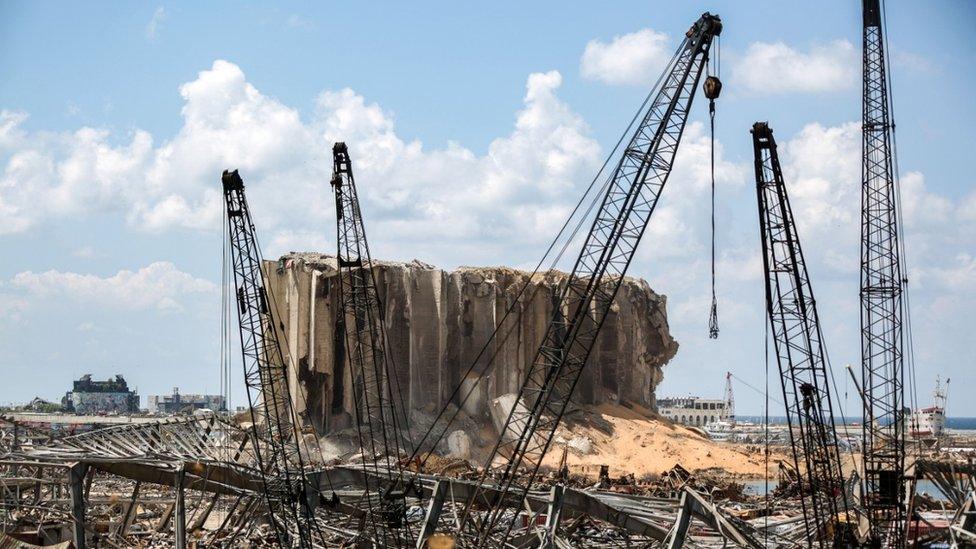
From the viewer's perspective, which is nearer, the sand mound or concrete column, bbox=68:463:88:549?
concrete column, bbox=68:463:88:549

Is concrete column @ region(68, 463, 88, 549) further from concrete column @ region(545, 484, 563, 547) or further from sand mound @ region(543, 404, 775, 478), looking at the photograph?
sand mound @ region(543, 404, 775, 478)

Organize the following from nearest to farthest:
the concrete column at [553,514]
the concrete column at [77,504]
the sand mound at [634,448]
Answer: the concrete column at [553,514]
the concrete column at [77,504]
the sand mound at [634,448]

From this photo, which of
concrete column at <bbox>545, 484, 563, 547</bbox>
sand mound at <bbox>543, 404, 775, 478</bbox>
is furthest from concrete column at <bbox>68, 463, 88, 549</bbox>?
sand mound at <bbox>543, 404, 775, 478</bbox>

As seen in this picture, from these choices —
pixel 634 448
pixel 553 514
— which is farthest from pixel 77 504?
pixel 634 448

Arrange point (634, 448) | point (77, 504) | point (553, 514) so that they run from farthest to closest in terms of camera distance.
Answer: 1. point (634, 448)
2. point (77, 504)
3. point (553, 514)

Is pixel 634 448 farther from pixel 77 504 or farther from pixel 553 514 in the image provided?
pixel 77 504

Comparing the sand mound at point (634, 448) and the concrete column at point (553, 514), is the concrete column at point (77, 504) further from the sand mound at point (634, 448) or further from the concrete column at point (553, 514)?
the sand mound at point (634, 448)

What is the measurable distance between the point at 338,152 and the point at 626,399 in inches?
2809

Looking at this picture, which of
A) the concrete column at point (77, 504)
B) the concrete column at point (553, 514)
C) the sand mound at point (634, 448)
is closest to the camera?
the concrete column at point (553, 514)

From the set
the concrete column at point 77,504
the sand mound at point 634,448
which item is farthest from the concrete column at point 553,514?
the sand mound at point 634,448

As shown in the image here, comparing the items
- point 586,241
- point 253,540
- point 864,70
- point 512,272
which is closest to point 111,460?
point 253,540

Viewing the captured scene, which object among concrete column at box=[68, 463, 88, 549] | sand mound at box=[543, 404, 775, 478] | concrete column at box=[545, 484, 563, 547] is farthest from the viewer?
sand mound at box=[543, 404, 775, 478]

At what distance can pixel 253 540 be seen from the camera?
57.3 metres

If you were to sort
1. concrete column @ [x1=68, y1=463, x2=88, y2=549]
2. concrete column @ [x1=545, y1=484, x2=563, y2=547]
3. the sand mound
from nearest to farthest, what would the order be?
concrete column @ [x1=545, y1=484, x2=563, y2=547], concrete column @ [x1=68, y1=463, x2=88, y2=549], the sand mound
